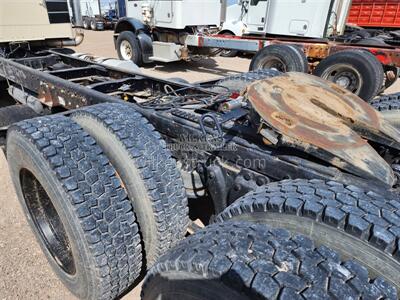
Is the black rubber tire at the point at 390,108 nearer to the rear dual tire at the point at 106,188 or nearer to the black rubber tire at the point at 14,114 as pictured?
the rear dual tire at the point at 106,188

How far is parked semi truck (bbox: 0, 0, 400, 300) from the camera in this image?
111cm

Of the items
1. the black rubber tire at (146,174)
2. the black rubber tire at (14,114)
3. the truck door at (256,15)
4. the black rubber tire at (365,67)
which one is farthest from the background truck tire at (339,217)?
the truck door at (256,15)

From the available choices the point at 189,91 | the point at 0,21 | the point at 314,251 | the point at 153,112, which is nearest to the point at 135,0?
the point at 0,21

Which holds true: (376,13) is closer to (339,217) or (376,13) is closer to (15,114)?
(15,114)

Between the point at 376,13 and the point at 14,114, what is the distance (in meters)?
16.9

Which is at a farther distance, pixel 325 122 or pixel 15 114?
pixel 15 114

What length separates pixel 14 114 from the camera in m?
3.50

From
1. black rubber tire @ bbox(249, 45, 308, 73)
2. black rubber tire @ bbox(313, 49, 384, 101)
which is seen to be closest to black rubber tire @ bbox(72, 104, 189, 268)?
black rubber tire @ bbox(249, 45, 308, 73)

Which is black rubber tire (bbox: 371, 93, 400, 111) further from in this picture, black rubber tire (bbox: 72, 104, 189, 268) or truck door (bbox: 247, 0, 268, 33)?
truck door (bbox: 247, 0, 268, 33)

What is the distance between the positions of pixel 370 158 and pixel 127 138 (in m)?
1.38

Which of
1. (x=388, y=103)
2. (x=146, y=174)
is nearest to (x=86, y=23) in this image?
(x=388, y=103)

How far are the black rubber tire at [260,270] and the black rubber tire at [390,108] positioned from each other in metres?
2.03

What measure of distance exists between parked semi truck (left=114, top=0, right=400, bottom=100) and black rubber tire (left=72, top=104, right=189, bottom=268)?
5.57 meters

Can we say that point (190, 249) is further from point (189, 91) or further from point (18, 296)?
point (189, 91)
